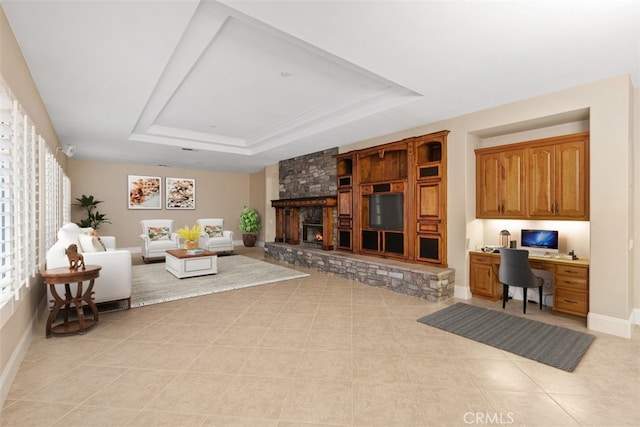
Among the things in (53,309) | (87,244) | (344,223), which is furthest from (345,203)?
(53,309)

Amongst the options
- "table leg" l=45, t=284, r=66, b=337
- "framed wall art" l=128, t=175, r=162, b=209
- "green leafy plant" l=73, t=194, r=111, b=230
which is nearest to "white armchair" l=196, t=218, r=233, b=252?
"framed wall art" l=128, t=175, r=162, b=209

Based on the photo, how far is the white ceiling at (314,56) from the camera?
223cm

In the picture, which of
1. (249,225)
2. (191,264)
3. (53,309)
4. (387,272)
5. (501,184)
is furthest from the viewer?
(249,225)

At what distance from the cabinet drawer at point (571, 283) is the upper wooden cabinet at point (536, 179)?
0.75 metres

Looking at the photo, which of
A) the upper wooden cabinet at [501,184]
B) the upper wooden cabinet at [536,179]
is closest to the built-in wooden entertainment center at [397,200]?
the upper wooden cabinet at [501,184]

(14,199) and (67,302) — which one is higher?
(14,199)

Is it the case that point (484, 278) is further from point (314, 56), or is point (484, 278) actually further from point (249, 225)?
point (249, 225)

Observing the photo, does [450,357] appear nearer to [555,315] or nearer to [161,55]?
[555,315]

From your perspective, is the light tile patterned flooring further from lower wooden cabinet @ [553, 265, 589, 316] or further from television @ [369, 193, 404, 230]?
television @ [369, 193, 404, 230]

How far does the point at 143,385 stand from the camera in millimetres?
2242

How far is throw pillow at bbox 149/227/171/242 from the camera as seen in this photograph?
7.64 meters

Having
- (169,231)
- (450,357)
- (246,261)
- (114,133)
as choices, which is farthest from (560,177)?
(169,231)

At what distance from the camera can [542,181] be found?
398 cm

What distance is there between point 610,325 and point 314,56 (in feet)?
14.3
